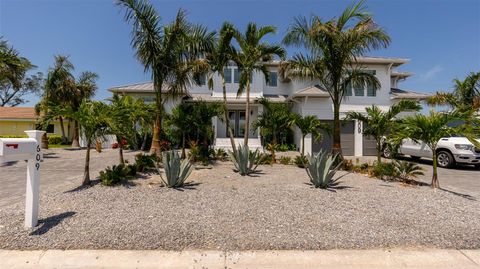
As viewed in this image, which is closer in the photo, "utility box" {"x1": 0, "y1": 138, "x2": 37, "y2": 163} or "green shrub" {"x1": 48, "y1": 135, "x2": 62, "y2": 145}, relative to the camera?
"utility box" {"x1": 0, "y1": 138, "x2": 37, "y2": 163}

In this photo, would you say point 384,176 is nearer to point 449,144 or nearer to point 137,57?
point 449,144

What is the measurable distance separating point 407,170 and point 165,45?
948cm

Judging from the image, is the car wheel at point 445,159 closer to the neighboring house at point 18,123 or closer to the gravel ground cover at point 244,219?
the gravel ground cover at point 244,219

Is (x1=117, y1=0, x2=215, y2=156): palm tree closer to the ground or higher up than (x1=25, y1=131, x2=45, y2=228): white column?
higher up

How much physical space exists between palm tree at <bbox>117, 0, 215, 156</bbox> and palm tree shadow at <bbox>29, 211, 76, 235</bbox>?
5.24 meters

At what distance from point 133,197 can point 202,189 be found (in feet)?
5.29

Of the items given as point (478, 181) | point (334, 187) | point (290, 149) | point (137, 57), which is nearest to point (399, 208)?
point (334, 187)

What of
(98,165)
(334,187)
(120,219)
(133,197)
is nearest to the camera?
(120,219)

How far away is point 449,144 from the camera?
1091 centimetres

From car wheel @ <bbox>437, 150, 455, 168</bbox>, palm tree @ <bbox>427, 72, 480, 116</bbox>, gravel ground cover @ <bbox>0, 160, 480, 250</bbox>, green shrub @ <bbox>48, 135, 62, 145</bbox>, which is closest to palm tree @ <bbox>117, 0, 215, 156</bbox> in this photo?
gravel ground cover @ <bbox>0, 160, 480, 250</bbox>

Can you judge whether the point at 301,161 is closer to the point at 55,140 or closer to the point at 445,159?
the point at 445,159

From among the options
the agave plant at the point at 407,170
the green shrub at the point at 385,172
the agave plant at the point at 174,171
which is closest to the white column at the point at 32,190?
the agave plant at the point at 174,171

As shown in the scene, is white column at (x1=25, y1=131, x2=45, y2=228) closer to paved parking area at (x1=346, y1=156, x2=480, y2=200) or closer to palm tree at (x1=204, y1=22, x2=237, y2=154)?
palm tree at (x1=204, y1=22, x2=237, y2=154)

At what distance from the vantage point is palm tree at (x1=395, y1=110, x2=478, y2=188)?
20.5ft
